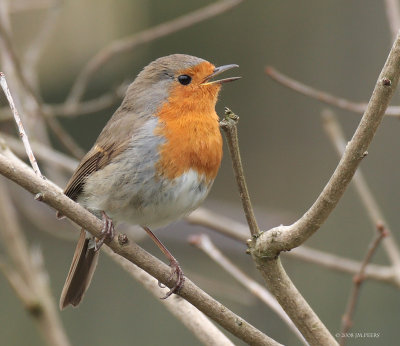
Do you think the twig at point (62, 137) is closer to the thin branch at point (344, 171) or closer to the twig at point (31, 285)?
the twig at point (31, 285)

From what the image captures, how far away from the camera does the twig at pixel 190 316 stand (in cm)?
222

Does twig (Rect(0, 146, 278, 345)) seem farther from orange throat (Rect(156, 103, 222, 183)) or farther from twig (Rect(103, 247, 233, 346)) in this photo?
orange throat (Rect(156, 103, 222, 183))

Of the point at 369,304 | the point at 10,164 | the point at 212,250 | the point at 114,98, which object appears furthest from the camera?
the point at 369,304

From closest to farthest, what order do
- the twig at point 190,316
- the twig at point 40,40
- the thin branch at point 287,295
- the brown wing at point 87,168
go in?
the thin branch at point 287,295 < the twig at point 190,316 < the brown wing at point 87,168 < the twig at point 40,40

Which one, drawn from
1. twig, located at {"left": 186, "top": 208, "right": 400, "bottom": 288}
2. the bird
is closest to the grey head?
the bird

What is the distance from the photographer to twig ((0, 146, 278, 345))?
6.21 feet

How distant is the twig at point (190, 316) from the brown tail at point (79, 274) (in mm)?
470

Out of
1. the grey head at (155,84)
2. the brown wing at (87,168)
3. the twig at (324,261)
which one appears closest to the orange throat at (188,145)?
the grey head at (155,84)

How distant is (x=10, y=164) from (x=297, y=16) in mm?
5522

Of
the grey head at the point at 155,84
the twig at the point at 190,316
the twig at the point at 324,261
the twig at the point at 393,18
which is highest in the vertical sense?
the twig at the point at 393,18

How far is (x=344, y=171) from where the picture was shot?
1.78 meters

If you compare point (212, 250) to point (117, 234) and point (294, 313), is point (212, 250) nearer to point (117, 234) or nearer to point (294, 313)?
point (117, 234)

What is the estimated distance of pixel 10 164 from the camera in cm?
188

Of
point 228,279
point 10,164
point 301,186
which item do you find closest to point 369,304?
point 228,279
